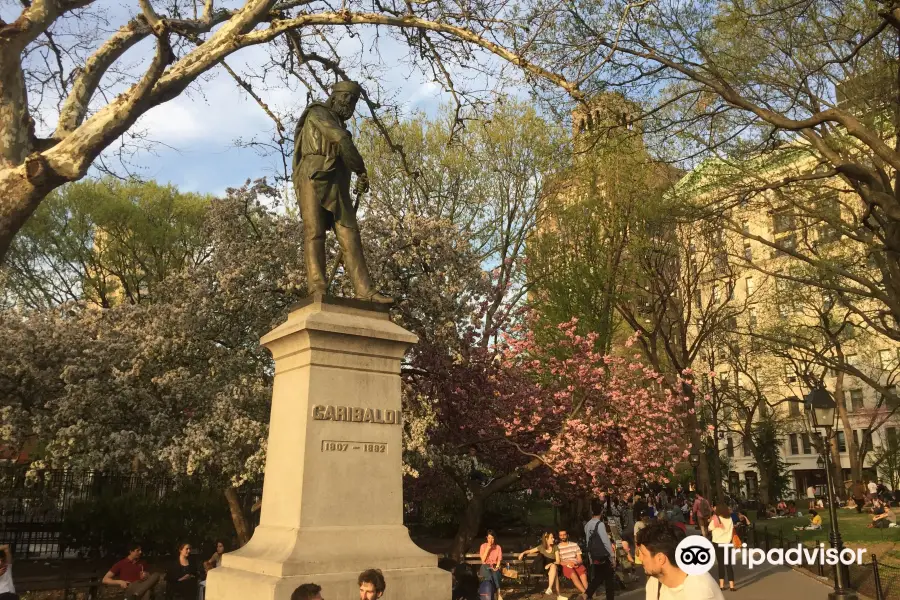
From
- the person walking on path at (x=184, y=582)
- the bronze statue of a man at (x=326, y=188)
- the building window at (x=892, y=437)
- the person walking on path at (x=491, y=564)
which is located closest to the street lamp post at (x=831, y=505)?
the person walking on path at (x=491, y=564)

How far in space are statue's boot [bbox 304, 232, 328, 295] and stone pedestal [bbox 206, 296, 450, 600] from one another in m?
0.25

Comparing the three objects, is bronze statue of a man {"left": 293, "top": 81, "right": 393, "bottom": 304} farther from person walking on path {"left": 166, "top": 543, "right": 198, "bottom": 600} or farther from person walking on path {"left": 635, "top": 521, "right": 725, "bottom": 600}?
person walking on path {"left": 166, "top": 543, "right": 198, "bottom": 600}

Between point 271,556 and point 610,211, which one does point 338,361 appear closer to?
point 271,556

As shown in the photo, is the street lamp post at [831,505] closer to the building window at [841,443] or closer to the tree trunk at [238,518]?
the tree trunk at [238,518]

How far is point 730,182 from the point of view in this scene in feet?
55.8

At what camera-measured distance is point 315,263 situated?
796cm

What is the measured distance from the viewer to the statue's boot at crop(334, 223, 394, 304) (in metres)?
8.03

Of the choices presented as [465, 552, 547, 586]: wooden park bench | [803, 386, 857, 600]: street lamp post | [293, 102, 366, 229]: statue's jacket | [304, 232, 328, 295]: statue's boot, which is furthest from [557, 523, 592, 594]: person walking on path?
[293, 102, 366, 229]: statue's jacket

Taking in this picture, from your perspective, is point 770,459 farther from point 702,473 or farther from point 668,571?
point 668,571

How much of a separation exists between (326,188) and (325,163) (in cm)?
30

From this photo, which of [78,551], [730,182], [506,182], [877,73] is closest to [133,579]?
[78,551]

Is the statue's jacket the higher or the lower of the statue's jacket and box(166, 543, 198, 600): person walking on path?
the higher

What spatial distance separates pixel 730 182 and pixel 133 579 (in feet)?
49.2

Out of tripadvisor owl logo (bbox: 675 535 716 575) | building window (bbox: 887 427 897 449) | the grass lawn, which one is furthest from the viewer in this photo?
building window (bbox: 887 427 897 449)
